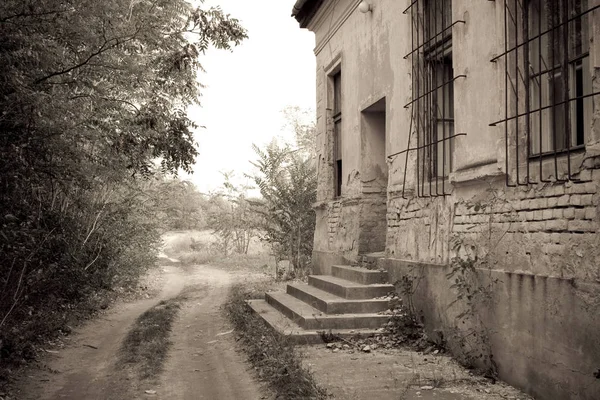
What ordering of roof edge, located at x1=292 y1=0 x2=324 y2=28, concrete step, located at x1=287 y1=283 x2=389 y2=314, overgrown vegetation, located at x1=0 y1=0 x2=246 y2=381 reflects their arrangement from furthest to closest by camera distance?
roof edge, located at x1=292 y1=0 x2=324 y2=28 → concrete step, located at x1=287 y1=283 x2=389 y2=314 → overgrown vegetation, located at x1=0 y1=0 x2=246 y2=381

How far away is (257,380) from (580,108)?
4009 millimetres

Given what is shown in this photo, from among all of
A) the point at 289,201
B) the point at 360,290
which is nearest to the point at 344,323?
the point at 360,290

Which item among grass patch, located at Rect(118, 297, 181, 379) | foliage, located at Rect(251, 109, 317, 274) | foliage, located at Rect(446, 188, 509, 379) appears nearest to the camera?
foliage, located at Rect(446, 188, 509, 379)

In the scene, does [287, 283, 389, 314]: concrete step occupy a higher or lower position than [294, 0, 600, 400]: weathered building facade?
lower

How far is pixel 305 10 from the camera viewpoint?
37.7ft

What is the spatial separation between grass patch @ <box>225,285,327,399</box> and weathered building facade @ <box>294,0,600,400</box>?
1698 millimetres

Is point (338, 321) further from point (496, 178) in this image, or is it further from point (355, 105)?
point (355, 105)

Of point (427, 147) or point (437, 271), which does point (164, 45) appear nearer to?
point (427, 147)

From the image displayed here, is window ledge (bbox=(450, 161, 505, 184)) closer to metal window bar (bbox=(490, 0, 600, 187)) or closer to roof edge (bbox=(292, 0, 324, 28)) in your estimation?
metal window bar (bbox=(490, 0, 600, 187))

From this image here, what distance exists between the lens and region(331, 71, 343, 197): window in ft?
34.8

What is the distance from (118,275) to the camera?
1169 centimetres

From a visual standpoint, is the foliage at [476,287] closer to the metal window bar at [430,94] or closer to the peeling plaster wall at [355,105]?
the metal window bar at [430,94]

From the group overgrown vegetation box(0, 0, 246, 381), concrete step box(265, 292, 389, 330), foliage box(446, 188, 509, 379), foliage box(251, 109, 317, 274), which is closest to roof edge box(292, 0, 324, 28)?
overgrown vegetation box(0, 0, 246, 381)

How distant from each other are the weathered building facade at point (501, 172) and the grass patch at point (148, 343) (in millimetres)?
3297
